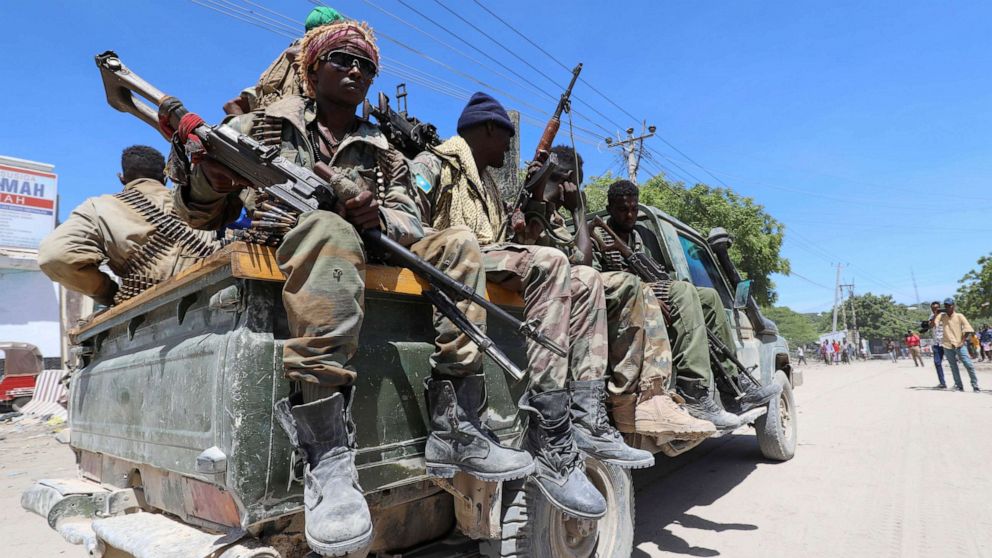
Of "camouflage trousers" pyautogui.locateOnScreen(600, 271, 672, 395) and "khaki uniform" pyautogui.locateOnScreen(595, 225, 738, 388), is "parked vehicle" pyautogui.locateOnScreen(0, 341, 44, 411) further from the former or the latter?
"camouflage trousers" pyautogui.locateOnScreen(600, 271, 672, 395)

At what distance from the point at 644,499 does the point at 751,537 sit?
3.31 feet

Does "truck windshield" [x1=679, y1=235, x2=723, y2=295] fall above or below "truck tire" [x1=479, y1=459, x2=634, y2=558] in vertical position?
above

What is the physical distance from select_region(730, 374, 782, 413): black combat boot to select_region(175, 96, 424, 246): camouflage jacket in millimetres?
3320

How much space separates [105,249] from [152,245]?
22cm

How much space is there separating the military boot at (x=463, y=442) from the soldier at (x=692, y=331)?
204 centimetres

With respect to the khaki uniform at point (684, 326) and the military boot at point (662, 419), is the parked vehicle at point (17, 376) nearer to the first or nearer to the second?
the khaki uniform at point (684, 326)

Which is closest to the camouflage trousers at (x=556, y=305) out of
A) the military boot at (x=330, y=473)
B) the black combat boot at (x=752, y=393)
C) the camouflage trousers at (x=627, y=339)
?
the camouflage trousers at (x=627, y=339)

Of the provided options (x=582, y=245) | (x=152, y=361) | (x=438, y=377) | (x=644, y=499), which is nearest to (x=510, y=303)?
(x=438, y=377)

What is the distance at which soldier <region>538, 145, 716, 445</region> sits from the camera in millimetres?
2920

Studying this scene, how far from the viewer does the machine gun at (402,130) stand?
3.74m

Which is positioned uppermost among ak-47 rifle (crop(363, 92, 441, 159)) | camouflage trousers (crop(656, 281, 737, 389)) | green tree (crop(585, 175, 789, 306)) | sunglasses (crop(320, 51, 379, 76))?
green tree (crop(585, 175, 789, 306))

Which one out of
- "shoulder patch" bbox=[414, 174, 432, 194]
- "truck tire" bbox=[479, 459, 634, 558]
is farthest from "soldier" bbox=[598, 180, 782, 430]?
"shoulder patch" bbox=[414, 174, 432, 194]

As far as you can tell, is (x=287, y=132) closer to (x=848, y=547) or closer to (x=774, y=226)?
(x=848, y=547)

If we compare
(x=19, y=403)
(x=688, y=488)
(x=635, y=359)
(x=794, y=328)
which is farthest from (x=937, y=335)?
(x=794, y=328)
